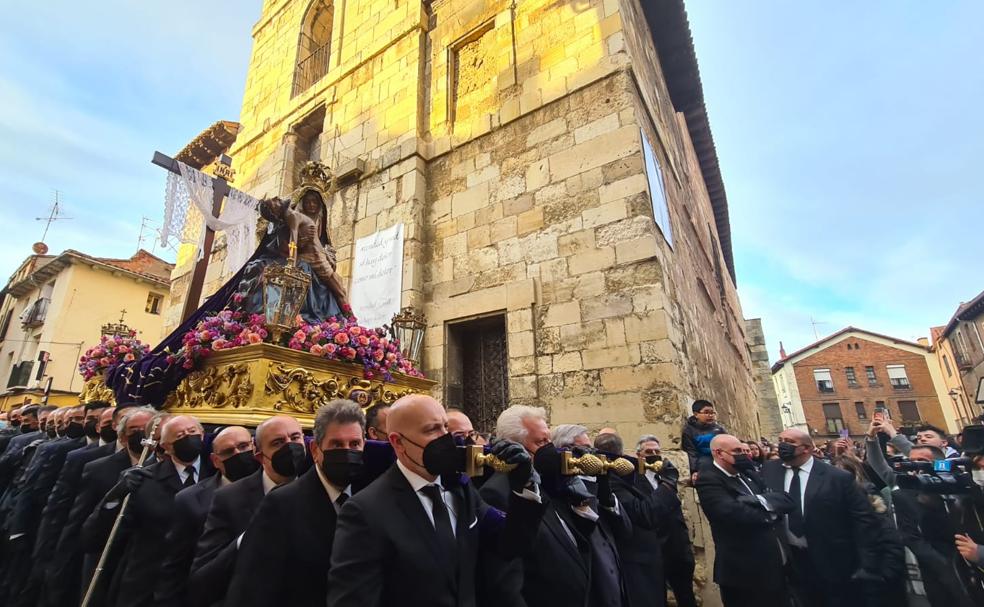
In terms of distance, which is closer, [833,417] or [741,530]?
[741,530]

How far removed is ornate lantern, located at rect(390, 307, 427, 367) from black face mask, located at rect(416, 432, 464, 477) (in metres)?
3.68

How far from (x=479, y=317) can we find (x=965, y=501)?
446cm

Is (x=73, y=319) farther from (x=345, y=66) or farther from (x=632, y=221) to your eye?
(x=632, y=221)

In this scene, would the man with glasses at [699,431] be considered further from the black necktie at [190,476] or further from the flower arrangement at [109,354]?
the flower arrangement at [109,354]

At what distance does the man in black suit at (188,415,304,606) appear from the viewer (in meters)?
1.56

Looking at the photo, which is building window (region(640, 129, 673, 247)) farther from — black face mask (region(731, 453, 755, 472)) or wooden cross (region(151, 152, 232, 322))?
wooden cross (region(151, 152, 232, 322))

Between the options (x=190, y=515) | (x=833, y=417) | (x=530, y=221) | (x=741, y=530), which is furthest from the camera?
(x=833, y=417)

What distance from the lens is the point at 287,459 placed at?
5.79 feet

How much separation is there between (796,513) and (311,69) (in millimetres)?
11973

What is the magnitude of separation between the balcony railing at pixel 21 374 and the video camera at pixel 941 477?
80.6ft

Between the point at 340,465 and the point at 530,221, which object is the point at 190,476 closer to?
the point at 340,465

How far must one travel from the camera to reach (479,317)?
5.83m

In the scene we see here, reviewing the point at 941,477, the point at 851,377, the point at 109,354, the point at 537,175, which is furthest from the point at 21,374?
the point at 851,377

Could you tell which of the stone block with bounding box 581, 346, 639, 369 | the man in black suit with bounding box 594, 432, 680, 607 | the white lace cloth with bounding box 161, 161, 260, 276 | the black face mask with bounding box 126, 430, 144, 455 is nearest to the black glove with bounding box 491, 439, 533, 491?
the man in black suit with bounding box 594, 432, 680, 607
